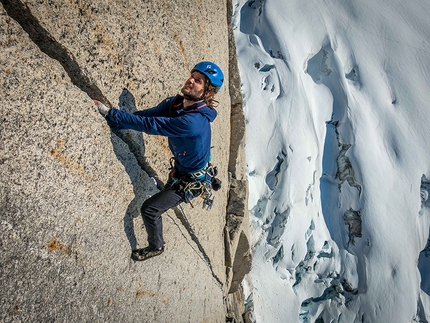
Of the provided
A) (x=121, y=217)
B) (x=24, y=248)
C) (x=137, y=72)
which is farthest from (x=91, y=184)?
(x=137, y=72)

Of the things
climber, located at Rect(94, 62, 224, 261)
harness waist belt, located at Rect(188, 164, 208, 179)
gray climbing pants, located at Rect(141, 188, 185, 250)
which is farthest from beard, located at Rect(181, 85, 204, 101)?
gray climbing pants, located at Rect(141, 188, 185, 250)

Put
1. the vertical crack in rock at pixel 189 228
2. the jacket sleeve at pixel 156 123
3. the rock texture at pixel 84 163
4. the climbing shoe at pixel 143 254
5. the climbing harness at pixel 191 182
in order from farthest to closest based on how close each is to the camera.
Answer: the vertical crack in rock at pixel 189 228
the climbing harness at pixel 191 182
the climbing shoe at pixel 143 254
the jacket sleeve at pixel 156 123
the rock texture at pixel 84 163

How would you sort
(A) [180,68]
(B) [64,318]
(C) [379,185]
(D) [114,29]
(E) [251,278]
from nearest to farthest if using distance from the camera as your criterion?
1. (B) [64,318]
2. (D) [114,29]
3. (A) [180,68]
4. (E) [251,278]
5. (C) [379,185]

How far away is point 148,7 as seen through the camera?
2.90 metres

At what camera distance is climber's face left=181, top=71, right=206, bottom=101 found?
2578 mm

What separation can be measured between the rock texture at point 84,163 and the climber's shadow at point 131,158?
1cm

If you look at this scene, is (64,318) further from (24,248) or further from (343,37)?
(343,37)

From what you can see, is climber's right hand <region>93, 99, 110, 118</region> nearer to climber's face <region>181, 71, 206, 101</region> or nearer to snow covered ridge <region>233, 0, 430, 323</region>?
climber's face <region>181, 71, 206, 101</region>

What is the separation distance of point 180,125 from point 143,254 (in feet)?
4.36

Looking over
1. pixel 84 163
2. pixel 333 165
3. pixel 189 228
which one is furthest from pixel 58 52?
pixel 333 165

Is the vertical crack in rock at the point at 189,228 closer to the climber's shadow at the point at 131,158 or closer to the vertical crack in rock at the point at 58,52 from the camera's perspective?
the climber's shadow at the point at 131,158

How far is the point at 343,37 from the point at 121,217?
582 inches

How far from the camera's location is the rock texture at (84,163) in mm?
1653

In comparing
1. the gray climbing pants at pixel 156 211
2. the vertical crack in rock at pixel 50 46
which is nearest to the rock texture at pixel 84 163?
the vertical crack in rock at pixel 50 46
